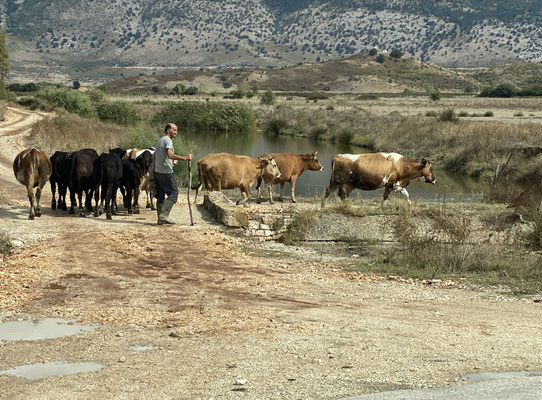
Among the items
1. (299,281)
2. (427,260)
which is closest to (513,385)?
(299,281)

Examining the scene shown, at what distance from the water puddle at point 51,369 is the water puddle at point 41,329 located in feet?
3.35

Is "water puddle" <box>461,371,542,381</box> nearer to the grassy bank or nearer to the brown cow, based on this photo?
the grassy bank

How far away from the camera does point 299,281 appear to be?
13.4m

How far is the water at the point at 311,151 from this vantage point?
107 ft

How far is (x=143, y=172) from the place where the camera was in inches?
771

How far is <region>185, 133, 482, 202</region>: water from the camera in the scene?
32594 mm

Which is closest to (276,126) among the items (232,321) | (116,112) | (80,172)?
(116,112)

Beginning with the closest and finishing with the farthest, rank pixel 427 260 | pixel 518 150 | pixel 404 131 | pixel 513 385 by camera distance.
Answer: pixel 513 385 → pixel 427 260 → pixel 518 150 → pixel 404 131

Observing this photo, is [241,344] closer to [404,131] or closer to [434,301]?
[434,301]

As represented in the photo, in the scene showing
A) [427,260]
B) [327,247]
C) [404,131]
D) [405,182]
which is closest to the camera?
[427,260]

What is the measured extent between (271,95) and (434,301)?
90426 mm

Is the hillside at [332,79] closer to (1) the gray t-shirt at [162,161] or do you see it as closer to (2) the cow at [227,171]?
(2) the cow at [227,171]

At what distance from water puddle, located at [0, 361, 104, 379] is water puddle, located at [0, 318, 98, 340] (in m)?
1.02

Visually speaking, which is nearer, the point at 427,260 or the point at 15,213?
the point at 427,260
